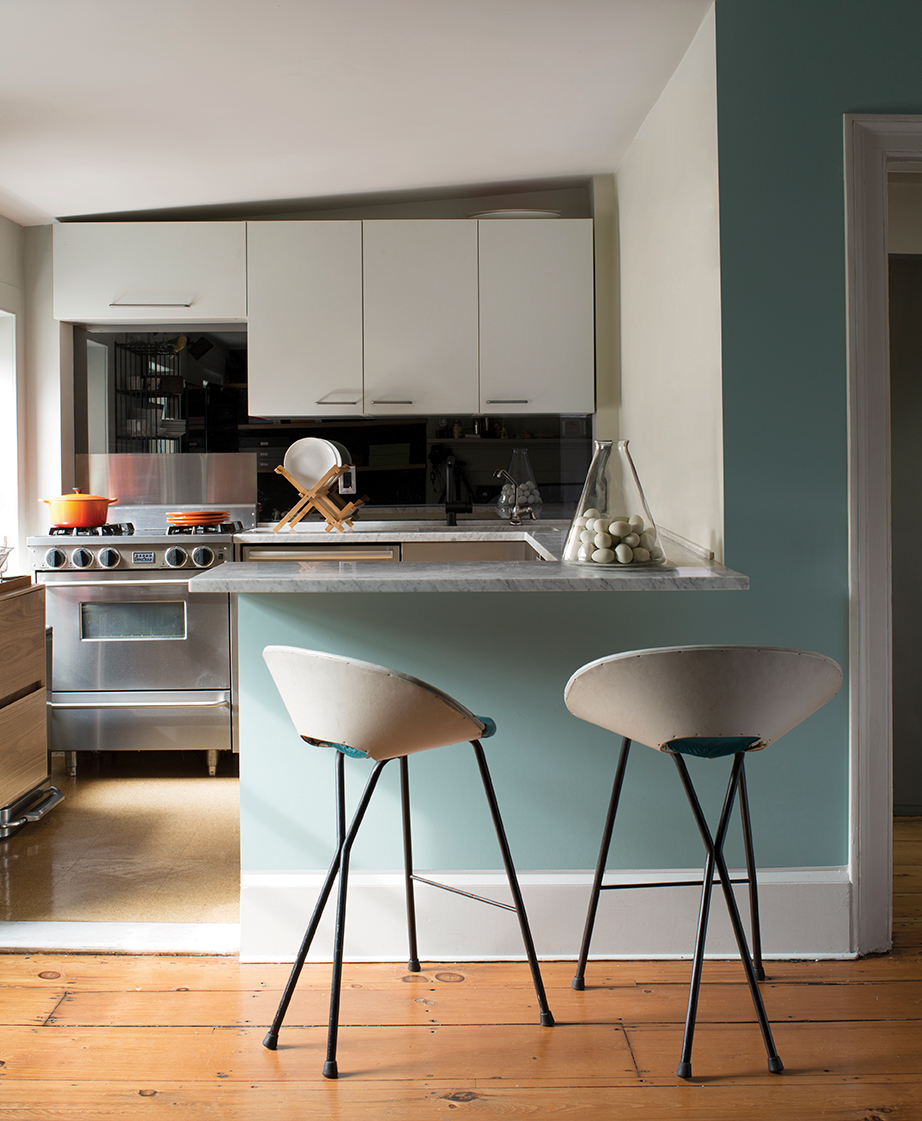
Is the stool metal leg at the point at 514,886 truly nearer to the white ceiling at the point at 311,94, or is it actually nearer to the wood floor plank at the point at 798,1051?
the wood floor plank at the point at 798,1051

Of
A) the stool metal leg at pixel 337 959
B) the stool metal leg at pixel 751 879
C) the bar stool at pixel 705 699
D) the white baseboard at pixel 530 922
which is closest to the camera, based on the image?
the bar stool at pixel 705 699

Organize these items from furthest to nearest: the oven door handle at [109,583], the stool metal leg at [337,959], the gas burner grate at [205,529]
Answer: the gas burner grate at [205,529], the oven door handle at [109,583], the stool metal leg at [337,959]

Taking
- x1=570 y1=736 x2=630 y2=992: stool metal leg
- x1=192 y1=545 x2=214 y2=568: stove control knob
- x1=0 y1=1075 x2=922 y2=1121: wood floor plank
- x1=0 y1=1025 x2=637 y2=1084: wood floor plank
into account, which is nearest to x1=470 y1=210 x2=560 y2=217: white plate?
x1=192 y1=545 x2=214 y2=568: stove control knob

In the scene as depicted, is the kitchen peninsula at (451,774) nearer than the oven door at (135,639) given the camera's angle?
Yes

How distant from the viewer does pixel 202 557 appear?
362 cm

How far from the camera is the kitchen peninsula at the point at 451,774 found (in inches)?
Result: 83.9

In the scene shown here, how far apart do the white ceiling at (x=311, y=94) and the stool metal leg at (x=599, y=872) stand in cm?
181

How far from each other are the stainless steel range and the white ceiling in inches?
55.7

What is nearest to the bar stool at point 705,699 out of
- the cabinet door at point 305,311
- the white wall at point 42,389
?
the cabinet door at point 305,311

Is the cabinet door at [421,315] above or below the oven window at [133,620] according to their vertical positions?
above

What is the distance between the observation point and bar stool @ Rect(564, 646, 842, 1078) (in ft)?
5.19

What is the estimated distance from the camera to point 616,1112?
1591mm

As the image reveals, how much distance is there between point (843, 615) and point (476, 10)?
1722mm

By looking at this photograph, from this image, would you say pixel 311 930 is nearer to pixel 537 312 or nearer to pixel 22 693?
pixel 22 693
